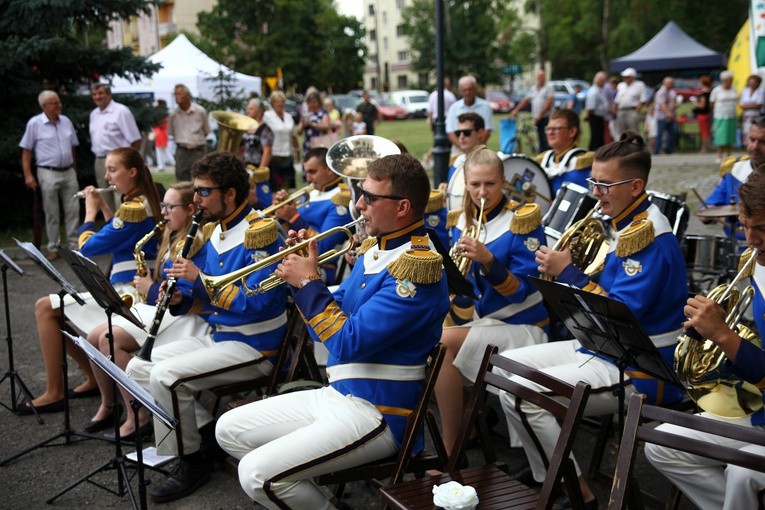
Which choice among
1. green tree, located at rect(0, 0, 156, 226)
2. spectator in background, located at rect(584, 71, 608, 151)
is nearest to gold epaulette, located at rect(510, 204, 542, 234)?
green tree, located at rect(0, 0, 156, 226)

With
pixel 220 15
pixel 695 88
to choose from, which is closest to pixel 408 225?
pixel 695 88

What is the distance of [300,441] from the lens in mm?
3219

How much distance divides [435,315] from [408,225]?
0.43m

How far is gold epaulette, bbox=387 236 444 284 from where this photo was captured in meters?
3.28

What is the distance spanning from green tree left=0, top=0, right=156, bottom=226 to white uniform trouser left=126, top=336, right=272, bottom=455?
7.60 meters

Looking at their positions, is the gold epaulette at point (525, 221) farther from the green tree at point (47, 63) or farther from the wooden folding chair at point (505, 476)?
the green tree at point (47, 63)

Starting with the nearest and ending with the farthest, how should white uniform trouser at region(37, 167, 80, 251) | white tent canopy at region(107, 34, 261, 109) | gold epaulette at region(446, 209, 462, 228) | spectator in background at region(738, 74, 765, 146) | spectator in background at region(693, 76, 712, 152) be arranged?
gold epaulette at region(446, 209, 462, 228), white uniform trouser at region(37, 167, 80, 251), spectator in background at region(738, 74, 765, 146), spectator in background at region(693, 76, 712, 152), white tent canopy at region(107, 34, 261, 109)

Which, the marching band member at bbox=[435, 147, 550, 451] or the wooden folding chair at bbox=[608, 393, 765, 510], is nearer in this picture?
the wooden folding chair at bbox=[608, 393, 765, 510]

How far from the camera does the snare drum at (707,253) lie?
6261mm

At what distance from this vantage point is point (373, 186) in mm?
3469

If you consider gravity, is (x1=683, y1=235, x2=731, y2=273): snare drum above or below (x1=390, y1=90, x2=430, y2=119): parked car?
below

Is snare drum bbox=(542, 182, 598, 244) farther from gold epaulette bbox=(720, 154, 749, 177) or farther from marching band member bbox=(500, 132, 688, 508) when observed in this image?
gold epaulette bbox=(720, 154, 749, 177)

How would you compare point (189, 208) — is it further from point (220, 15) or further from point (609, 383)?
point (220, 15)

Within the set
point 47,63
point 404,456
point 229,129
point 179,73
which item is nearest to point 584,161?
point 229,129
